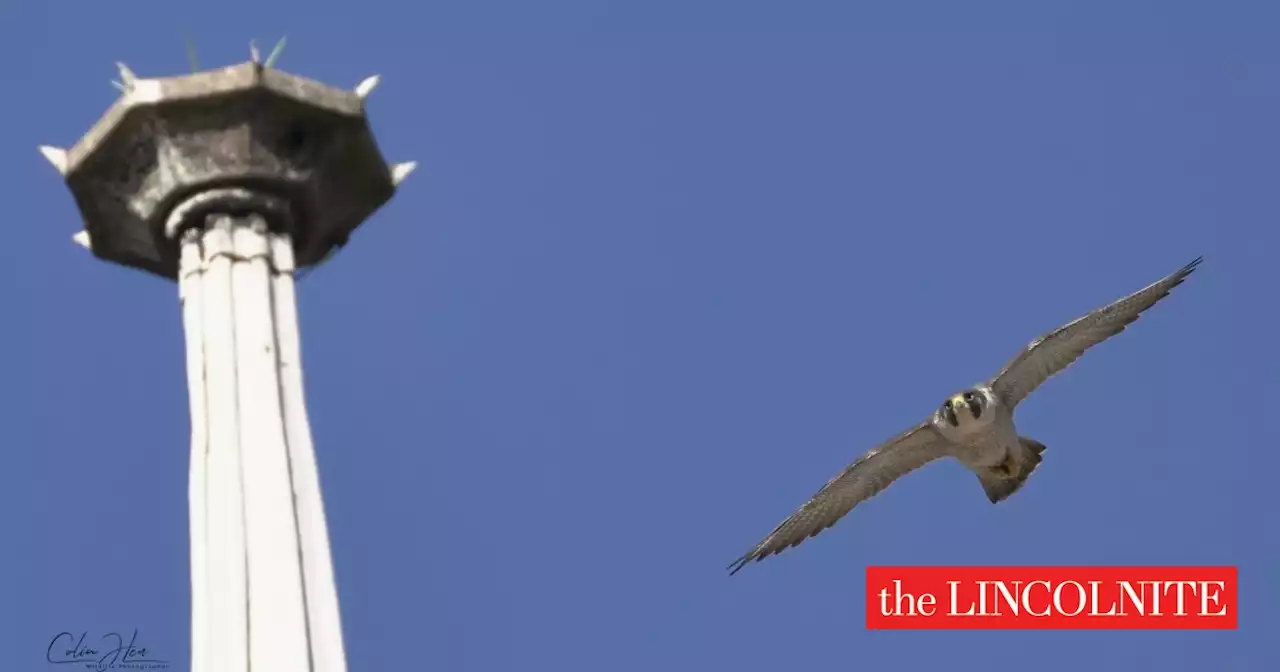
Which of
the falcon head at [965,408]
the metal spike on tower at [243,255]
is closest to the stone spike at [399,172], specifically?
the metal spike on tower at [243,255]

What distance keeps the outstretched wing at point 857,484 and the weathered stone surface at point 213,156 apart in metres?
5.41

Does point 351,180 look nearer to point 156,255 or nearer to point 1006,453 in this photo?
point 156,255

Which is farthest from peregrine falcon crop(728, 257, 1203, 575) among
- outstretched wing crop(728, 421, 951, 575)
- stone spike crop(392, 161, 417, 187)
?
stone spike crop(392, 161, 417, 187)

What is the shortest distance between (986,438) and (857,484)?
3.58 feet

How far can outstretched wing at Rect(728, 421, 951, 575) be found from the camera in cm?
1833

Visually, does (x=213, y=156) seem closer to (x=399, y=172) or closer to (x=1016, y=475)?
(x=399, y=172)

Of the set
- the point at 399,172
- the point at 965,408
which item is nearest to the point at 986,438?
the point at 965,408

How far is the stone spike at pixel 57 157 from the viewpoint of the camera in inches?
551

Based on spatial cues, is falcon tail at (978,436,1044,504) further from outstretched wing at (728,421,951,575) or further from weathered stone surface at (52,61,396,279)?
weathered stone surface at (52,61,396,279)

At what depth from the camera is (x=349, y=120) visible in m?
14.1

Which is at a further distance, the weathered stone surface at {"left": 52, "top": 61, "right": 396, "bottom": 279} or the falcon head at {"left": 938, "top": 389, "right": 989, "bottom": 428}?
the falcon head at {"left": 938, "top": 389, "right": 989, "bottom": 428}

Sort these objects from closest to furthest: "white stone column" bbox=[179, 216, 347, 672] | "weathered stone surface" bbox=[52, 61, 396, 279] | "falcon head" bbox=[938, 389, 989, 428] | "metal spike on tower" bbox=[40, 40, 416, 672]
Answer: "white stone column" bbox=[179, 216, 347, 672] → "metal spike on tower" bbox=[40, 40, 416, 672] → "weathered stone surface" bbox=[52, 61, 396, 279] → "falcon head" bbox=[938, 389, 989, 428]

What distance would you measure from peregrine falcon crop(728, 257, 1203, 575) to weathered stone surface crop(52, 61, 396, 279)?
5379 mm

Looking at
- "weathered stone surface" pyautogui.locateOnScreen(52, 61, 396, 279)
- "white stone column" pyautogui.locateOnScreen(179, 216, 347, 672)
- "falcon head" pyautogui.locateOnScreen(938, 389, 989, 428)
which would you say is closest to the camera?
"white stone column" pyautogui.locateOnScreen(179, 216, 347, 672)
